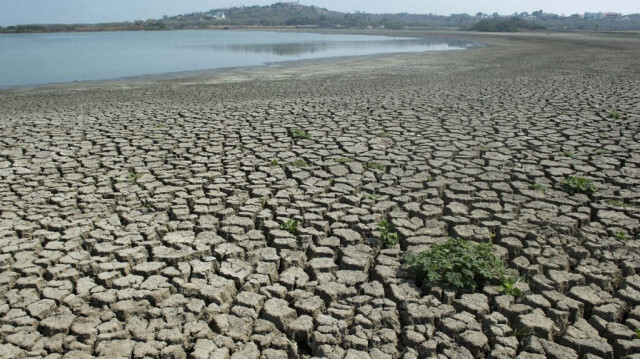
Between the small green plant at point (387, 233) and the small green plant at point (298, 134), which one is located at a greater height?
the small green plant at point (298, 134)

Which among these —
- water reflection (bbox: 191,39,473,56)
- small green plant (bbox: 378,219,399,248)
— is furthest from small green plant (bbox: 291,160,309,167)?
water reflection (bbox: 191,39,473,56)

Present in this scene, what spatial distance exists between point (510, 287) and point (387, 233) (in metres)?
1.05

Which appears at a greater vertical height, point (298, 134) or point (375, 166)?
point (298, 134)

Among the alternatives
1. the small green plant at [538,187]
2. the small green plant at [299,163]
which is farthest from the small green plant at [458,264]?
the small green plant at [299,163]

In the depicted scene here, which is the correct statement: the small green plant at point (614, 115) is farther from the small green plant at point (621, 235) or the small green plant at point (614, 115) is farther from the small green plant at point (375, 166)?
the small green plant at point (621, 235)

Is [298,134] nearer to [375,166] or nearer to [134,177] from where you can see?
[375,166]

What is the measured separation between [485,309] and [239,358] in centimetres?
140

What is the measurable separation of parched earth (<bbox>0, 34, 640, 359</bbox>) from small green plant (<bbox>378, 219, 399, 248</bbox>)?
58 mm

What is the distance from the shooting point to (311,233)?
3969 millimetres

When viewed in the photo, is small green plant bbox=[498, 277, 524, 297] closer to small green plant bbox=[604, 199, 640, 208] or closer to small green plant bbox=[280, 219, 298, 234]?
small green plant bbox=[280, 219, 298, 234]

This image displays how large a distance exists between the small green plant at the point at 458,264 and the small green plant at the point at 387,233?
33 cm

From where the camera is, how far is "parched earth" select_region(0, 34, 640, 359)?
9.08 feet

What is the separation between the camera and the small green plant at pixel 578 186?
4801 mm

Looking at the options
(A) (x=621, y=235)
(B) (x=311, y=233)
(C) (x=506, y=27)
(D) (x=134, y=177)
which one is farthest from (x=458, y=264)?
(C) (x=506, y=27)
